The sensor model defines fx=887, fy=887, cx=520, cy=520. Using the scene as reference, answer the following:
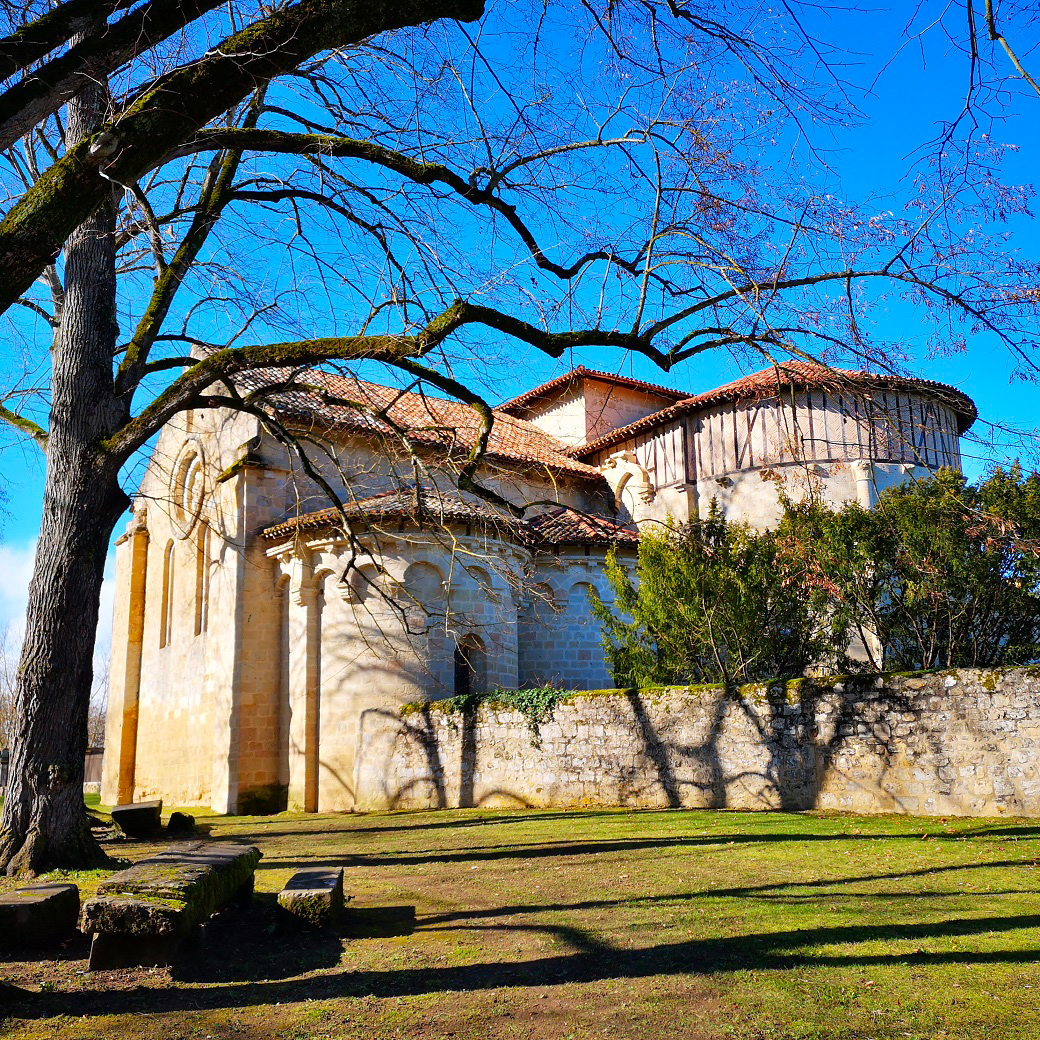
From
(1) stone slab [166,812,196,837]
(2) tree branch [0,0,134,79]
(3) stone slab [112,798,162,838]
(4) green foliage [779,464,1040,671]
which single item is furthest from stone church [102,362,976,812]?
(2) tree branch [0,0,134,79]

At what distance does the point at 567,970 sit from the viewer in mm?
4586

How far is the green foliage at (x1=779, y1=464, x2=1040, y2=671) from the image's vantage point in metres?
11.5

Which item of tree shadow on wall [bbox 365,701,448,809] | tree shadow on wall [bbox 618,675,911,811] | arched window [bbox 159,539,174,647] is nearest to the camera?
tree shadow on wall [bbox 618,675,911,811]

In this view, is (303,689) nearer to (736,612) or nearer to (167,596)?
(167,596)

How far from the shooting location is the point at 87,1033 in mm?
3785

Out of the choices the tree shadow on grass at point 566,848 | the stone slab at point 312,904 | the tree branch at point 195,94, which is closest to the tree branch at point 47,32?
the tree branch at point 195,94

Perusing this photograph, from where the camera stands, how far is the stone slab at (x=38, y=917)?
515 cm

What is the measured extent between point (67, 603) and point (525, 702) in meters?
6.85

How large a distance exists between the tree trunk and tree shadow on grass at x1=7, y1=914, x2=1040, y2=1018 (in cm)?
437

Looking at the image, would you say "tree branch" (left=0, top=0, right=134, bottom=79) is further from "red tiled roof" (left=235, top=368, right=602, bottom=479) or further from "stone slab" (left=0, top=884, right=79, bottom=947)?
"red tiled roof" (left=235, top=368, right=602, bottom=479)

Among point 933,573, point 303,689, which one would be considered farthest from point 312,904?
point 303,689

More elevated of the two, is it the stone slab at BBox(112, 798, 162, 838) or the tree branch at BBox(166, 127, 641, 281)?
the tree branch at BBox(166, 127, 641, 281)

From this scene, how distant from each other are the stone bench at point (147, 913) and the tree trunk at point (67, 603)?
3.41 metres

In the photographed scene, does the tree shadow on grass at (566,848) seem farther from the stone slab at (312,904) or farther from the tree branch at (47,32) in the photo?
the tree branch at (47,32)
